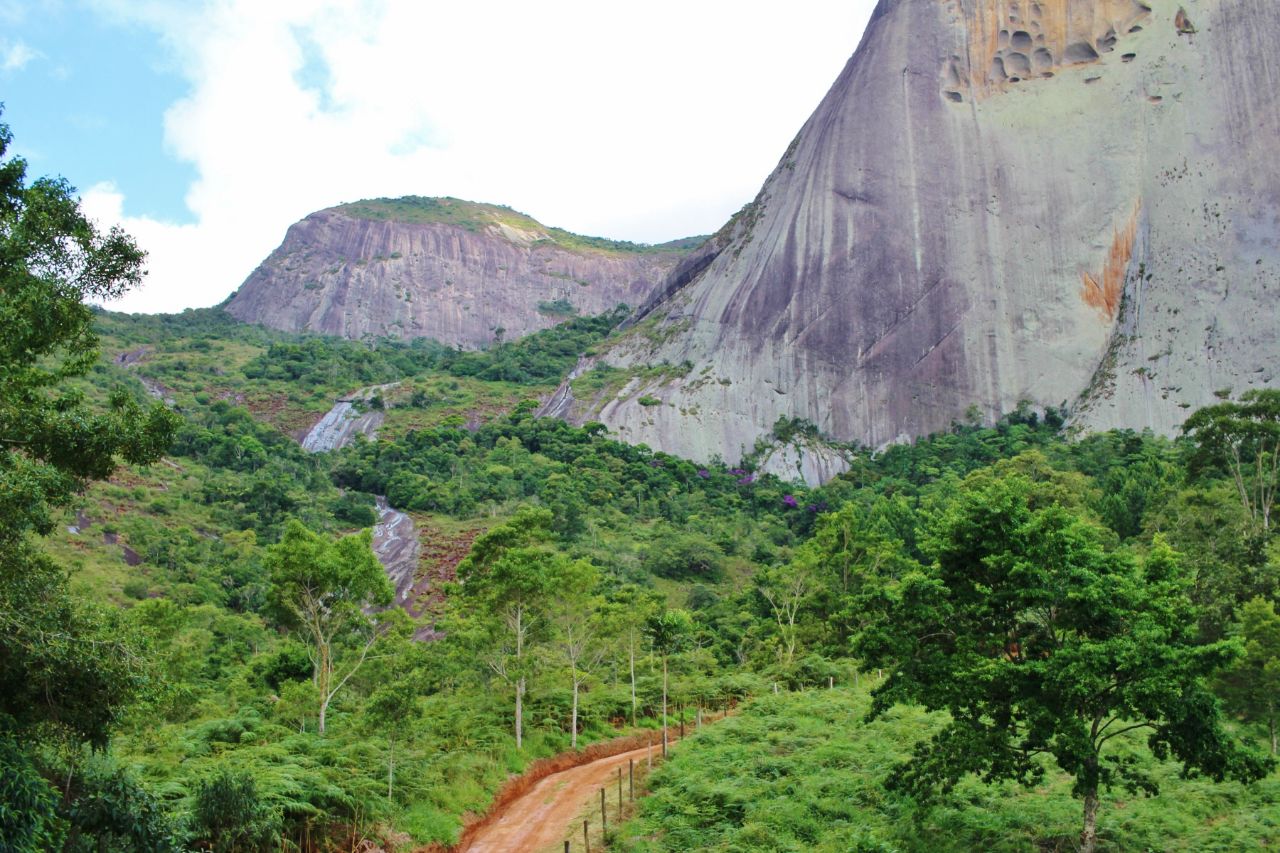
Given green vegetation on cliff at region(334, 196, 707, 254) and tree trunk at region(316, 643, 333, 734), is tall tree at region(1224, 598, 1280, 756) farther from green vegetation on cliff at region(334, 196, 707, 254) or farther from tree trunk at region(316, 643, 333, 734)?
green vegetation on cliff at region(334, 196, 707, 254)

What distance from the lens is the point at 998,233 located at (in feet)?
256

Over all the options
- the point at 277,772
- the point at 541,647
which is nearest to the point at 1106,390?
the point at 541,647

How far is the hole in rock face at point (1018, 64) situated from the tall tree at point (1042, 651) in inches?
3007

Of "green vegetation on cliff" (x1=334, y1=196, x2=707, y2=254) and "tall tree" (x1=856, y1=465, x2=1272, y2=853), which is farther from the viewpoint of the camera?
"green vegetation on cliff" (x1=334, y1=196, x2=707, y2=254)

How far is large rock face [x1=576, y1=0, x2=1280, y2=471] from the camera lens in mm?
69812

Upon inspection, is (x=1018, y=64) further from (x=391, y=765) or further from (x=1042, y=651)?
(x=391, y=765)

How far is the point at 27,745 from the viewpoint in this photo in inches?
376

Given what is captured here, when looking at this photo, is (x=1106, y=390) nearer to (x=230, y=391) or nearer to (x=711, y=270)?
(x=711, y=270)

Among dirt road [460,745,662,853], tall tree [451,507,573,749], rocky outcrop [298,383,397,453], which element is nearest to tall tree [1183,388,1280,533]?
tall tree [451,507,573,749]

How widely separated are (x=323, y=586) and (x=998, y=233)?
6926 cm

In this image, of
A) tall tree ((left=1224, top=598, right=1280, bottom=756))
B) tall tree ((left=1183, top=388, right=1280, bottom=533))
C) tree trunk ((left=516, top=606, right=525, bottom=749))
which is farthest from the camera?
tall tree ((left=1183, top=388, right=1280, bottom=533))

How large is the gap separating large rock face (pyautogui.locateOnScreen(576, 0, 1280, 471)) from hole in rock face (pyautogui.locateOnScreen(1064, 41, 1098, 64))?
0.15m

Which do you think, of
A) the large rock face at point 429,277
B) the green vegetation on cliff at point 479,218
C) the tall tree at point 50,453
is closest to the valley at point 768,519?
the tall tree at point 50,453

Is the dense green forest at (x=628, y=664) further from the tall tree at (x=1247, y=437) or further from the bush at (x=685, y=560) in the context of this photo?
the bush at (x=685, y=560)
